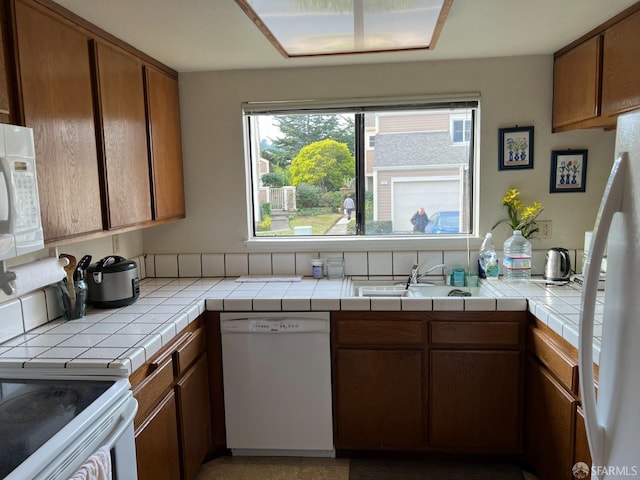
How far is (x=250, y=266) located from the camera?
112 inches

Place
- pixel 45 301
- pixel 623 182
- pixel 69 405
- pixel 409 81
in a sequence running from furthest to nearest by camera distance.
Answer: pixel 409 81 < pixel 45 301 < pixel 69 405 < pixel 623 182

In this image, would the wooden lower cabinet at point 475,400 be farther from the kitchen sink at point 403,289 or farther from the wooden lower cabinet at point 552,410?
the kitchen sink at point 403,289

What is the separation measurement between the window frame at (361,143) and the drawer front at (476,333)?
654 mm

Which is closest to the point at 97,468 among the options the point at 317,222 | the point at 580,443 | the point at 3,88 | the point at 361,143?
the point at 3,88

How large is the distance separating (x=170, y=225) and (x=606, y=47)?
2.47 m

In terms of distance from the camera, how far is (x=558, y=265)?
8.04 feet

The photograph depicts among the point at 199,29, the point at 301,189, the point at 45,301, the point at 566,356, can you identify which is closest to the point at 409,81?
the point at 301,189

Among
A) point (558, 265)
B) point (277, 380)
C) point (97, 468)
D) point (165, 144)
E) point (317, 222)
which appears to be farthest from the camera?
point (317, 222)

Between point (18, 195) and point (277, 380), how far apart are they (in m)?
1.42

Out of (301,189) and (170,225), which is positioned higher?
(301,189)

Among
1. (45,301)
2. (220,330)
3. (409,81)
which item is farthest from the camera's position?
(409,81)

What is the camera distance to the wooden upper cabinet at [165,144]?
2402 millimetres

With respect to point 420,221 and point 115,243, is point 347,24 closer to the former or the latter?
point 420,221

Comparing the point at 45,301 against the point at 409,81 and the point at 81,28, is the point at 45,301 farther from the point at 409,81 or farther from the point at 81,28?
the point at 409,81
